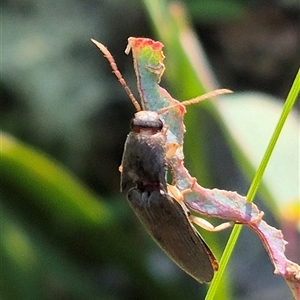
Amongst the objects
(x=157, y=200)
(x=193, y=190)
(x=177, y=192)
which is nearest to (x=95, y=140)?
(x=157, y=200)

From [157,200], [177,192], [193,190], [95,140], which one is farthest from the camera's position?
[95,140]

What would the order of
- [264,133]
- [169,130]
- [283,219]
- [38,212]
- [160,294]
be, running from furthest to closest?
[160,294] → [38,212] → [264,133] → [283,219] → [169,130]

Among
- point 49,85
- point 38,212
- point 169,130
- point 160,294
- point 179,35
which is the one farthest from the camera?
point 49,85

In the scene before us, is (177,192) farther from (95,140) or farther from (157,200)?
(95,140)

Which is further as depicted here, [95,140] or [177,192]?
[95,140]

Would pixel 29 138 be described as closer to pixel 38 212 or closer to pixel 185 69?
pixel 38 212

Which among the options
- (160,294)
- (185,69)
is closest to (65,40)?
(160,294)

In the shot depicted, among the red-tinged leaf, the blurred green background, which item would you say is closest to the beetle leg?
the red-tinged leaf

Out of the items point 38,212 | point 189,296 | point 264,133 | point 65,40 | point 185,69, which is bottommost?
point 189,296

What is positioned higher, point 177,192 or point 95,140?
point 95,140
